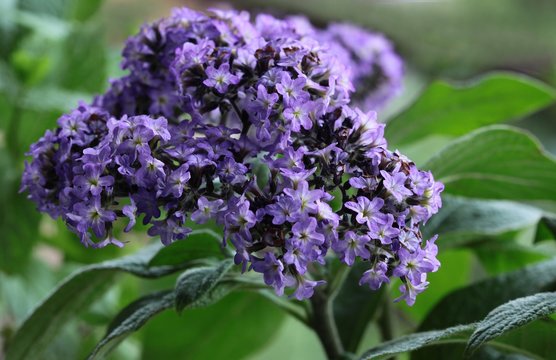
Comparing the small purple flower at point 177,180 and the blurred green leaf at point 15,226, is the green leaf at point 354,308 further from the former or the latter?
the blurred green leaf at point 15,226

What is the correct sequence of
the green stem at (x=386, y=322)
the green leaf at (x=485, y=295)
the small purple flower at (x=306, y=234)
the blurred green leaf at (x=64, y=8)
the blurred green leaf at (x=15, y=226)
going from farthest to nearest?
the blurred green leaf at (x=64, y=8), the blurred green leaf at (x=15, y=226), the green stem at (x=386, y=322), the green leaf at (x=485, y=295), the small purple flower at (x=306, y=234)

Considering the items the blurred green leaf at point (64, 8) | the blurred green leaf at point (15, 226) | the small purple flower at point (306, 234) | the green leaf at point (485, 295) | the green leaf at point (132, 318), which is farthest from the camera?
the blurred green leaf at point (64, 8)

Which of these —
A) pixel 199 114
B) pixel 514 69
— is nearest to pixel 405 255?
pixel 199 114

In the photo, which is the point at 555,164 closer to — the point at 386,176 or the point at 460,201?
the point at 460,201

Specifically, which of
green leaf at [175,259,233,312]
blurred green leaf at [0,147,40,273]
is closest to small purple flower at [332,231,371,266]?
green leaf at [175,259,233,312]

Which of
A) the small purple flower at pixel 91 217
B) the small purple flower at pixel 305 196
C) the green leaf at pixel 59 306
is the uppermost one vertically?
the small purple flower at pixel 305 196

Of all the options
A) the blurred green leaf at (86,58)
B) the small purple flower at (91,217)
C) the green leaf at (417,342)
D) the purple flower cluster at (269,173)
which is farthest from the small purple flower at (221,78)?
the blurred green leaf at (86,58)

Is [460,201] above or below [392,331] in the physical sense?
above
